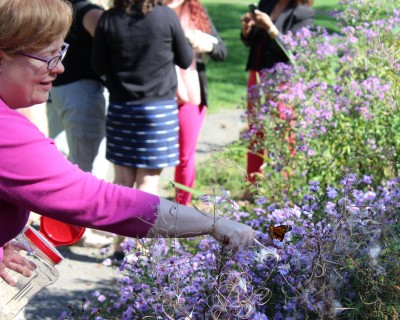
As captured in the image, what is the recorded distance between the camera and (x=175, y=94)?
5121mm

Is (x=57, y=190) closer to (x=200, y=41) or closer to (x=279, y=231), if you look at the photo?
(x=279, y=231)

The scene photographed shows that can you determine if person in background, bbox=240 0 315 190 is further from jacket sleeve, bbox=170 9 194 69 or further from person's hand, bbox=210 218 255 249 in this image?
person's hand, bbox=210 218 255 249

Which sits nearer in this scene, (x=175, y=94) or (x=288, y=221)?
(x=288, y=221)

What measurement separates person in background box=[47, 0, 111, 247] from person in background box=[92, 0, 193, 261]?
1.02 feet

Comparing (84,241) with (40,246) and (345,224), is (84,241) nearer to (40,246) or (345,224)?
(40,246)

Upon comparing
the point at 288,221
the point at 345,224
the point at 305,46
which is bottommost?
the point at 305,46

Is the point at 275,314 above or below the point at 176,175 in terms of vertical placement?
above

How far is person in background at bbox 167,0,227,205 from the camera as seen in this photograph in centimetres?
545

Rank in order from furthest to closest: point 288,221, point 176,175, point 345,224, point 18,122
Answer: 1. point 176,175
2. point 288,221
3. point 345,224
4. point 18,122

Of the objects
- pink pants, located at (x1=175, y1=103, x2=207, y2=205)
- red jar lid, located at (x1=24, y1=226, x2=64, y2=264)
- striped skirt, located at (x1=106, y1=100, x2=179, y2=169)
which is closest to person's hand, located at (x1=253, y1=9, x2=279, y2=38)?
pink pants, located at (x1=175, y1=103, x2=207, y2=205)

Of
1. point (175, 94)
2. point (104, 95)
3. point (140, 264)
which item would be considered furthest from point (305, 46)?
point (140, 264)

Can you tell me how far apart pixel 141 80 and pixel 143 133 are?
310 mm

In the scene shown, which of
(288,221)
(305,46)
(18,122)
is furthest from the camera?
(305,46)

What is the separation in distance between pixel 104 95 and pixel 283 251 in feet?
9.89
